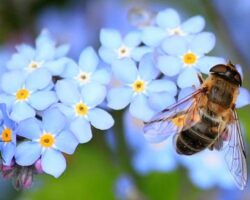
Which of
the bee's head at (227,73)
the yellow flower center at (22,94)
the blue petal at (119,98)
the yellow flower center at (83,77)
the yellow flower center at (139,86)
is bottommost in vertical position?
the yellow flower center at (22,94)

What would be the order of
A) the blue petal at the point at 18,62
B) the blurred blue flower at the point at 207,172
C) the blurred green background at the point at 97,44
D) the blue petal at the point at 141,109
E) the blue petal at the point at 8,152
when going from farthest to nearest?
the blurred green background at the point at 97,44 < the blurred blue flower at the point at 207,172 < the blue petal at the point at 18,62 < the blue petal at the point at 141,109 < the blue petal at the point at 8,152

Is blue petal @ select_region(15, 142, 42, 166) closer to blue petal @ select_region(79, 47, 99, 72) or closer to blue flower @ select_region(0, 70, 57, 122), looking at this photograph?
blue flower @ select_region(0, 70, 57, 122)

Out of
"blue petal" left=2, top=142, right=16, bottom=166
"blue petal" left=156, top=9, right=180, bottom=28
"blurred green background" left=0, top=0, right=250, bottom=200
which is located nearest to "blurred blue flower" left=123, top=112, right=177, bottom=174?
"blurred green background" left=0, top=0, right=250, bottom=200

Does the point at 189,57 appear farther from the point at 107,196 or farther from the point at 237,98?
the point at 107,196

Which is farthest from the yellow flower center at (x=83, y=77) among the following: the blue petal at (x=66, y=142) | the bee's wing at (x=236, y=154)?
the bee's wing at (x=236, y=154)

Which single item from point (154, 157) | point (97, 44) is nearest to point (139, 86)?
point (154, 157)

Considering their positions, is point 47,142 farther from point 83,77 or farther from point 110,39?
point 110,39

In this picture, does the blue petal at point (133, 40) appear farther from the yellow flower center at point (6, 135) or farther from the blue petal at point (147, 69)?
the yellow flower center at point (6, 135)
